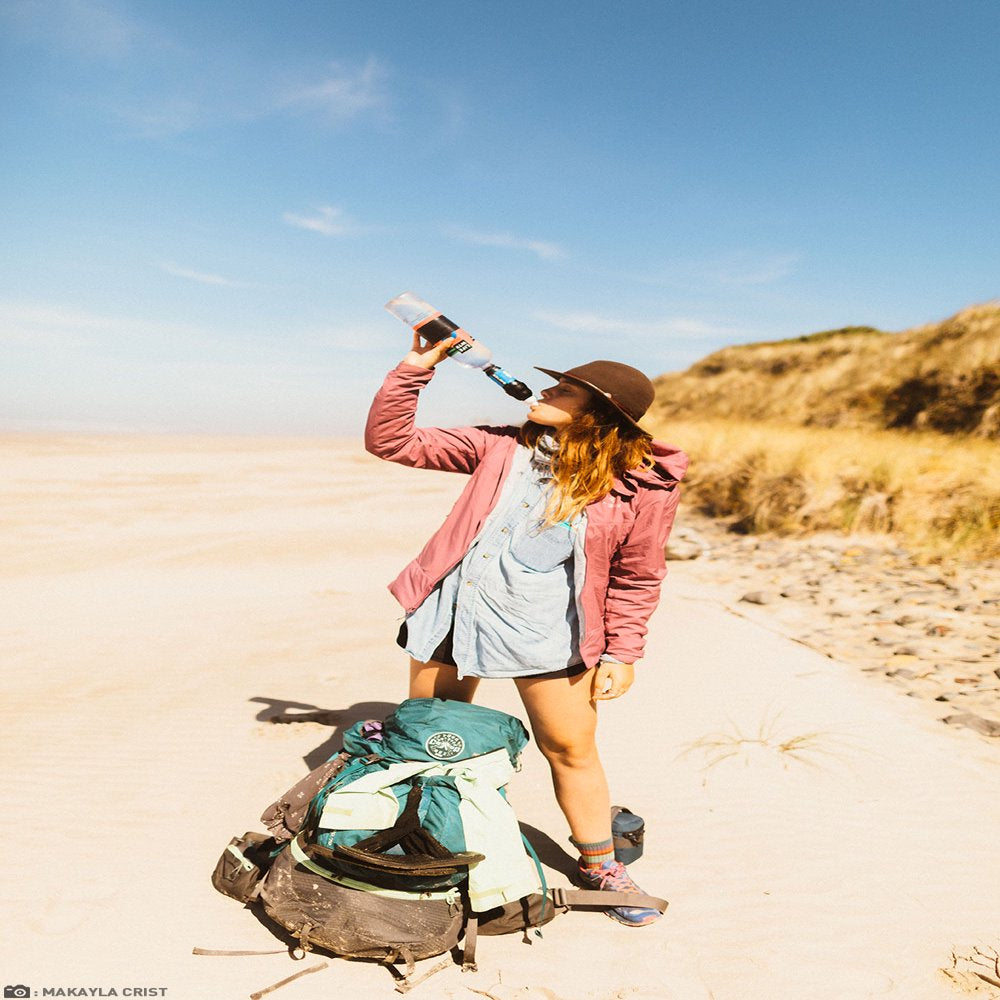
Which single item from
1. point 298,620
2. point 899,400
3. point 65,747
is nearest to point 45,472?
point 298,620

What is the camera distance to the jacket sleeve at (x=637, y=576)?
289cm

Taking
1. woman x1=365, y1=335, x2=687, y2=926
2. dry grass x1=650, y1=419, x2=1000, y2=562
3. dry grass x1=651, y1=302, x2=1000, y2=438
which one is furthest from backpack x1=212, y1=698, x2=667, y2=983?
dry grass x1=651, y1=302, x2=1000, y2=438

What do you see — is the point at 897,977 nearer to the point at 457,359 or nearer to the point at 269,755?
the point at 457,359

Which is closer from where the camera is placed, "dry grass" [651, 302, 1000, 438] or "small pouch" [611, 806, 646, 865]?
"small pouch" [611, 806, 646, 865]

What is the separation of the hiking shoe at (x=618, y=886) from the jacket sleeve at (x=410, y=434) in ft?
5.72

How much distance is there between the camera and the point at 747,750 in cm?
454

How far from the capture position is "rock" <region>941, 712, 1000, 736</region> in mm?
4836

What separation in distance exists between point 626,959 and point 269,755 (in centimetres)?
242

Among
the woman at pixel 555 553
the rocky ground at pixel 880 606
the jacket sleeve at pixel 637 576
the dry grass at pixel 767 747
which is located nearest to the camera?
the woman at pixel 555 553

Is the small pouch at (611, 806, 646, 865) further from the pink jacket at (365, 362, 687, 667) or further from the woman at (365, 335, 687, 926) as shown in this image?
the pink jacket at (365, 362, 687, 667)

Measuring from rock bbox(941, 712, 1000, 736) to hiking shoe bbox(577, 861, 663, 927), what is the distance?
307cm

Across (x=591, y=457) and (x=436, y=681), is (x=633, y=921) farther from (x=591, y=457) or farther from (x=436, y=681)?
(x=591, y=457)

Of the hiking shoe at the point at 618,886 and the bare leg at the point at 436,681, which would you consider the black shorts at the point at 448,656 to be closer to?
the bare leg at the point at 436,681

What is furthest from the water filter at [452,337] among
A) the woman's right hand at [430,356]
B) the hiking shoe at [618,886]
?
the hiking shoe at [618,886]
